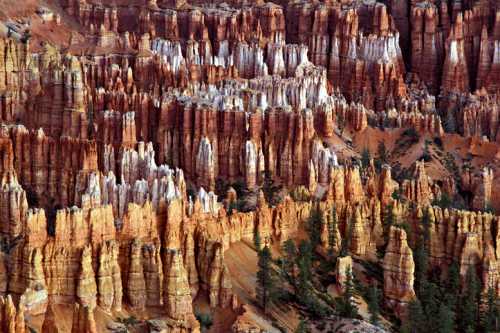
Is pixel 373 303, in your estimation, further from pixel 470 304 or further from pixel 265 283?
pixel 265 283

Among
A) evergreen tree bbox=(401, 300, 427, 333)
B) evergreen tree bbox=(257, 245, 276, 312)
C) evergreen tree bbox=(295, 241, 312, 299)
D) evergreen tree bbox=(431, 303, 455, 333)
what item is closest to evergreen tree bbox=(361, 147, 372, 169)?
evergreen tree bbox=(295, 241, 312, 299)

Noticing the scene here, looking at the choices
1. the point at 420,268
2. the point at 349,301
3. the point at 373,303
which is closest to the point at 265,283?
the point at 349,301

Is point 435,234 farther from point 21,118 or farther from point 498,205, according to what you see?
point 21,118

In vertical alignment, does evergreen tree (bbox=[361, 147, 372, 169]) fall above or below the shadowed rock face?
below

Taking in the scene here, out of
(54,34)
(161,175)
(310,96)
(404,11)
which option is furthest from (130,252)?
(404,11)

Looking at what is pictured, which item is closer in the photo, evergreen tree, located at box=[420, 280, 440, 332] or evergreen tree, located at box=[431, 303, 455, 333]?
evergreen tree, located at box=[431, 303, 455, 333]

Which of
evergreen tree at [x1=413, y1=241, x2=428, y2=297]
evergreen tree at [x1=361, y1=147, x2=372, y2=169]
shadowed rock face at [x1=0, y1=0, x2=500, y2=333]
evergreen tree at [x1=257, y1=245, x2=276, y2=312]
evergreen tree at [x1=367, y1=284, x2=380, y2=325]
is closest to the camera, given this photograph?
shadowed rock face at [x1=0, y1=0, x2=500, y2=333]

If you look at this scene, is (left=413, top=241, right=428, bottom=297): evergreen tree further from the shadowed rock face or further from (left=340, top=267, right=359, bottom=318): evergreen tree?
(left=340, top=267, right=359, bottom=318): evergreen tree
